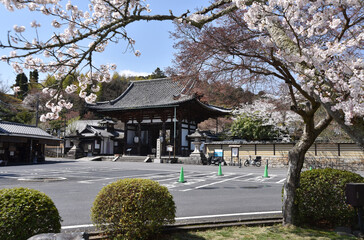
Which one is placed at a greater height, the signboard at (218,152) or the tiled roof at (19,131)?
the tiled roof at (19,131)

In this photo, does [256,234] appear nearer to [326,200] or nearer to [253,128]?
[326,200]

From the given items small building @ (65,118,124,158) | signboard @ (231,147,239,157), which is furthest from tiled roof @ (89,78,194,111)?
signboard @ (231,147,239,157)

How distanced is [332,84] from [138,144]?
3121cm

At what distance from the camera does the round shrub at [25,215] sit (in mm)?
3193

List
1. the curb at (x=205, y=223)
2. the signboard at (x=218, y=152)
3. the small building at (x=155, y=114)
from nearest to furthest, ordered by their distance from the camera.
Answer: the curb at (x=205, y=223), the signboard at (x=218, y=152), the small building at (x=155, y=114)

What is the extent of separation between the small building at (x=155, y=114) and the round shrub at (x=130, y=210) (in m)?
24.3

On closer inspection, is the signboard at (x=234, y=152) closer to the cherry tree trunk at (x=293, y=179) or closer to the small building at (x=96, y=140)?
the small building at (x=96, y=140)

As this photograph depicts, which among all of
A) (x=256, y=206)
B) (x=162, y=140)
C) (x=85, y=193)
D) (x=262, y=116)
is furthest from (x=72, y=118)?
(x=256, y=206)

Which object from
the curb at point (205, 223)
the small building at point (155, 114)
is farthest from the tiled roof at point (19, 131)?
the curb at point (205, 223)

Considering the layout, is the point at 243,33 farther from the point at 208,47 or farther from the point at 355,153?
the point at 355,153

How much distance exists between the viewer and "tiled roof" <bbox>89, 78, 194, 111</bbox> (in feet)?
104

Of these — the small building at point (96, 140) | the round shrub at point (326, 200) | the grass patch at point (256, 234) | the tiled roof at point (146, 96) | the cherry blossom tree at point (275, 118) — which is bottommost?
the grass patch at point (256, 234)

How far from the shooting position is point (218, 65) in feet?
18.1

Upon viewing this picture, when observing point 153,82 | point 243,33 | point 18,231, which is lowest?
point 18,231
